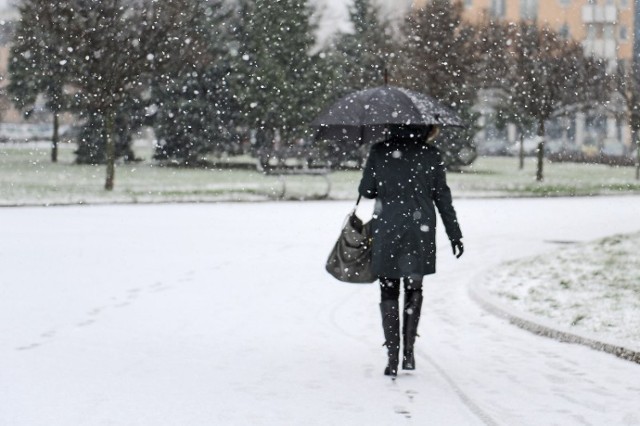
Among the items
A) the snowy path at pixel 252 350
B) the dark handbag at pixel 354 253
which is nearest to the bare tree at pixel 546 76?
the snowy path at pixel 252 350

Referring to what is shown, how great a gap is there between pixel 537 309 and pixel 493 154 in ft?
236

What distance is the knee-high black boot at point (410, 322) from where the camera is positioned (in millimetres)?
7523

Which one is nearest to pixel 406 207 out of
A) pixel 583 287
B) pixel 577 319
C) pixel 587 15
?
pixel 577 319

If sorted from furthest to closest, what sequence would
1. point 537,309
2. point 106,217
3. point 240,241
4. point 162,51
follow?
point 162,51
point 106,217
point 240,241
point 537,309

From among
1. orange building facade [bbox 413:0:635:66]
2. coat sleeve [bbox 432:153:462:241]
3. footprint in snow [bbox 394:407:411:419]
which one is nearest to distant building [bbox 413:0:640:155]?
orange building facade [bbox 413:0:635:66]

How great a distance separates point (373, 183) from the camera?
7430 millimetres

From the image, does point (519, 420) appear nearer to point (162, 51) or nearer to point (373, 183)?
point (373, 183)

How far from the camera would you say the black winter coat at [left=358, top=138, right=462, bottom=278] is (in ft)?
24.1

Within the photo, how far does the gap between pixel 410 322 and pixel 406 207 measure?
763 millimetres

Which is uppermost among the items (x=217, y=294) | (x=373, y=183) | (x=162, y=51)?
(x=162, y=51)

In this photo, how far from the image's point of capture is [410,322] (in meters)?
7.56

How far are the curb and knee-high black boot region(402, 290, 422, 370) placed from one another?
1841 mm

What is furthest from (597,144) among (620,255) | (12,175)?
(620,255)

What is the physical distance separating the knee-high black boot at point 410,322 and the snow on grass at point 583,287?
79.1 inches
